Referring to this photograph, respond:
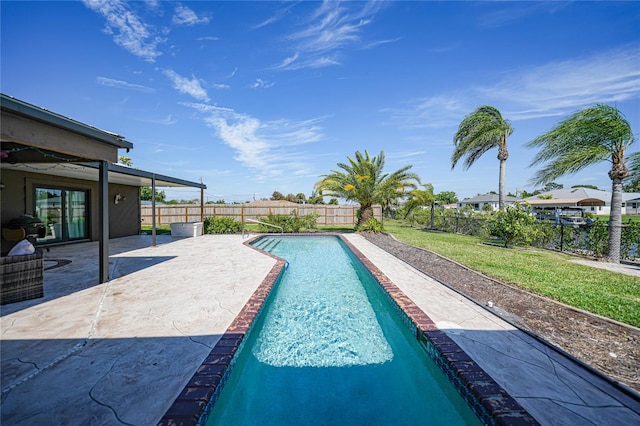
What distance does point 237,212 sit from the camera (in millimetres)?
20172

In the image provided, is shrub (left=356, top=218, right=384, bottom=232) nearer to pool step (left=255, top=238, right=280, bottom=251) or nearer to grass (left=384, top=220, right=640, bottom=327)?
pool step (left=255, top=238, right=280, bottom=251)

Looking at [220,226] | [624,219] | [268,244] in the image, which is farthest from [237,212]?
[624,219]

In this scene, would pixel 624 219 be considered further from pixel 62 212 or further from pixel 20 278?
pixel 62 212

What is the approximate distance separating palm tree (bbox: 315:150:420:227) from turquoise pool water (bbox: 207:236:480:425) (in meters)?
10.7

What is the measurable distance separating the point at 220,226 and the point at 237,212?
18.5 ft

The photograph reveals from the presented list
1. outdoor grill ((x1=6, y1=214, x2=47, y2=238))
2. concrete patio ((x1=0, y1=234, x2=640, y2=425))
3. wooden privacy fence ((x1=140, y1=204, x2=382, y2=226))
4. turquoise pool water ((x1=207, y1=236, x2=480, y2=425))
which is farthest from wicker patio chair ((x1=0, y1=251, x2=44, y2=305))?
wooden privacy fence ((x1=140, y1=204, x2=382, y2=226))

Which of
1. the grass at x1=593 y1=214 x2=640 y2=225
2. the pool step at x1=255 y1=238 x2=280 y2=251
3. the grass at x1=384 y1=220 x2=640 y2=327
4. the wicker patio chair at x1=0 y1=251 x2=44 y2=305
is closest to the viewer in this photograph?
the wicker patio chair at x1=0 y1=251 x2=44 y2=305

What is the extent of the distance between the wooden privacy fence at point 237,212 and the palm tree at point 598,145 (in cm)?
1142

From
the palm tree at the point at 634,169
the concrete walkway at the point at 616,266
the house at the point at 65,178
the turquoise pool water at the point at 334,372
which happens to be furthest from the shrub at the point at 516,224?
the house at the point at 65,178

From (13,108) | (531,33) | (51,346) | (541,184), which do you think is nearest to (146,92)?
(13,108)

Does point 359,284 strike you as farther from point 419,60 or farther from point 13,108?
point 419,60

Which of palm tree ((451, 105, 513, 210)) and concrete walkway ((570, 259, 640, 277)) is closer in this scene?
concrete walkway ((570, 259, 640, 277))

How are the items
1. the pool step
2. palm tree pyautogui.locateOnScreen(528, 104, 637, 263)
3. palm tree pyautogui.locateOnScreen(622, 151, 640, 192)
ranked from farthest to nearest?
the pool step, palm tree pyautogui.locateOnScreen(622, 151, 640, 192), palm tree pyautogui.locateOnScreen(528, 104, 637, 263)

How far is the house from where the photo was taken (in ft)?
11.1
